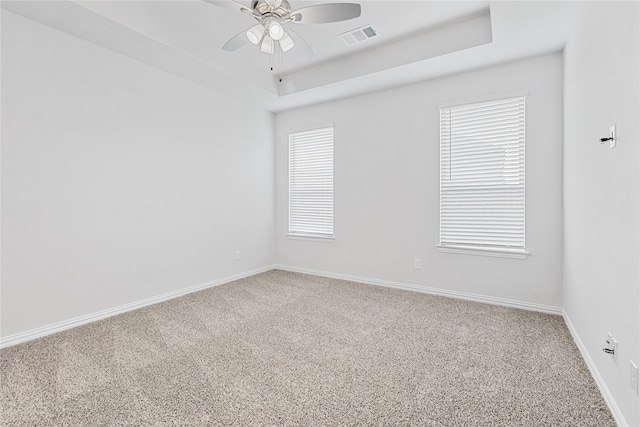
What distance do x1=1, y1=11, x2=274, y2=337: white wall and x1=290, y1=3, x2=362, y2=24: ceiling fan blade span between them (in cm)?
221

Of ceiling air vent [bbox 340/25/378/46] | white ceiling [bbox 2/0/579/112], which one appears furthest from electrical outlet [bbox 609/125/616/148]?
ceiling air vent [bbox 340/25/378/46]

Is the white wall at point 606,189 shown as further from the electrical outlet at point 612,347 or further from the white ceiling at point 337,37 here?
the white ceiling at point 337,37

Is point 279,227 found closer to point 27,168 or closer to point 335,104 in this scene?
point 335,104

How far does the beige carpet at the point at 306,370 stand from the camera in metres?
1.73

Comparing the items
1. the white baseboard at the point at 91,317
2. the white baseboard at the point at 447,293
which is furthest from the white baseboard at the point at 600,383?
the white baseboard at the point at 91,317

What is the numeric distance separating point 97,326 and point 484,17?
4.66m

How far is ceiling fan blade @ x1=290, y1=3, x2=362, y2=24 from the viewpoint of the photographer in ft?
6.68

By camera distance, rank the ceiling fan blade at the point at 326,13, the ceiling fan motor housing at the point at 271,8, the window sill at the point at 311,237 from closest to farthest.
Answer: the ceiling fan blade at the point at 326,13, the ceiling fan motor housing at the point at 271,8, the window sill at the point at 311,237

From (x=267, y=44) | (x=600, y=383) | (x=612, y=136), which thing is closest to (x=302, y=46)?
(x=267, y=44)

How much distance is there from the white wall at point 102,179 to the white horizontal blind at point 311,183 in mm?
975

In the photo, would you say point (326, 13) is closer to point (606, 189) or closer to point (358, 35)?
point (358, 35)

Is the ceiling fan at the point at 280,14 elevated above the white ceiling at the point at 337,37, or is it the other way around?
the white ceiling at the point at 337,37

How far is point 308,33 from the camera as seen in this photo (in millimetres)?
3340

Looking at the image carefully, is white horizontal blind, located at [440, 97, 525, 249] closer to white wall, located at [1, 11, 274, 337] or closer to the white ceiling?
the white ceiling
